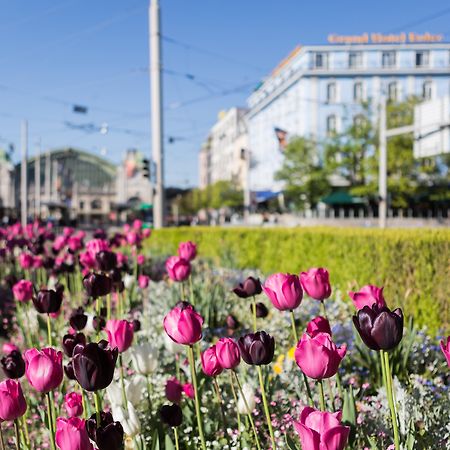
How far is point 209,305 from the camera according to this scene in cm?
Answer: 561

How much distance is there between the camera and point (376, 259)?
6016mm

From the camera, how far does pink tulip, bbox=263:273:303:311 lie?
Answer: 7.32ft

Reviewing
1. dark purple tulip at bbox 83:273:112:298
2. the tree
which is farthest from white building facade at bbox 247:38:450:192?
dark purple tulip at bbox 83:273:112:298

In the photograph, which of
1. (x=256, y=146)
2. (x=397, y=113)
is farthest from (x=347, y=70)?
(x=256, y=146)

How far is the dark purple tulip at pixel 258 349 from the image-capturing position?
6.03 ft

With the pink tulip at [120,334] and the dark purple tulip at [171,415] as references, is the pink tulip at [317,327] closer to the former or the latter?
the dark purple tulip at [171,415]

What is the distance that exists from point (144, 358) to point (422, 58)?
4969 centimetres

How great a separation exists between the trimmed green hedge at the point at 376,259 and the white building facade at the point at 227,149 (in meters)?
50.5

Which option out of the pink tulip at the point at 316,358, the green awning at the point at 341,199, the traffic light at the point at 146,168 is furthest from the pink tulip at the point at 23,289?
the green awning at the point at 341,199

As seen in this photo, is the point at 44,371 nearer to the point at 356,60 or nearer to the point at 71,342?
the point at 71,342

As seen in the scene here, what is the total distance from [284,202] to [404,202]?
13.9 m

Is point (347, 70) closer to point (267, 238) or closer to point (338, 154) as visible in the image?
point (338, 154)

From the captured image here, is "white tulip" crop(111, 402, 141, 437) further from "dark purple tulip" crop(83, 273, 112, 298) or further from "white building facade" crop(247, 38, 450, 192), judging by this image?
"white building facade" crop(247, 38, 450, 192)

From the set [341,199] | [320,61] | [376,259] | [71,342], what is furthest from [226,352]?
[320,61]
